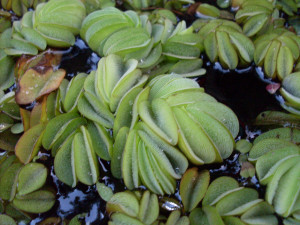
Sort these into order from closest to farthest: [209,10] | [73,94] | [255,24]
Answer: [73,94] → [255,24] → [209,10]

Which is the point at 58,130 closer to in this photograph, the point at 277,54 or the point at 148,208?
the point at 148,208

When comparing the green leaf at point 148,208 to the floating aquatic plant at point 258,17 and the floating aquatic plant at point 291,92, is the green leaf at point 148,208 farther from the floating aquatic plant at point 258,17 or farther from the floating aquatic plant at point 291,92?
the floating aquatic plant at point 258,17

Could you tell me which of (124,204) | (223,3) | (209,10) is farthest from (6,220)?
(223,3)


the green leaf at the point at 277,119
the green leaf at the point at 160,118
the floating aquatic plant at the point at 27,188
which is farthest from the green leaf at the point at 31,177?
the green leaf at the point at 277,119

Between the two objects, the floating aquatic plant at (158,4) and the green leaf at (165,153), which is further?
the floating aquatic plant at (158,4)

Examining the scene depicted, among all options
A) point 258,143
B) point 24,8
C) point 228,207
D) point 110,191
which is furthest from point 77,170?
point 24,8
